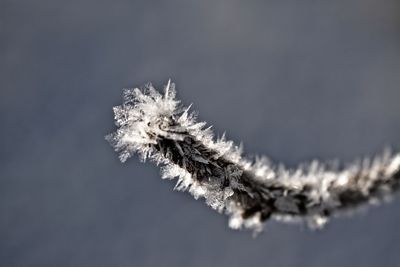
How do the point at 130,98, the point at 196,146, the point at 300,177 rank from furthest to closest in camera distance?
the point at 300,177
the point at 130,98
the point at 196,146

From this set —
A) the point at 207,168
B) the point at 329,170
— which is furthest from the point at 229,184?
the point at 329,170

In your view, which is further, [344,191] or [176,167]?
[344,191]

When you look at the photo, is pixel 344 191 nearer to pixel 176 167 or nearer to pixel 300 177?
pixel 300 177

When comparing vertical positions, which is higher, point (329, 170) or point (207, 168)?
point (329, 170)

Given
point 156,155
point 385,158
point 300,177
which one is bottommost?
point 156,155

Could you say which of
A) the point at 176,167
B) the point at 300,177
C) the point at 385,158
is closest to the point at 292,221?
the point at 300,177

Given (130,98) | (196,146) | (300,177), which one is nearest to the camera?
(196,146)

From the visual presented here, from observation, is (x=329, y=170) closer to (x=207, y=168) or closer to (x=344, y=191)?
(x=344, y=191)
